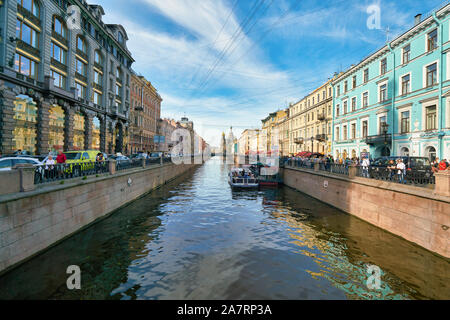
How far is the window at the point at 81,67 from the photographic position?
30.3m

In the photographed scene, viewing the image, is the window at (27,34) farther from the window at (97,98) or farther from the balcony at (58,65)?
the window at (97,98)

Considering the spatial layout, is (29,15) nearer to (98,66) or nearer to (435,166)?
(98,66)

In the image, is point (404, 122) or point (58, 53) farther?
point (58, 53)

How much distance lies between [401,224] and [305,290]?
6.85 m

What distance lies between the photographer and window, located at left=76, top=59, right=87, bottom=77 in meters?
30.3

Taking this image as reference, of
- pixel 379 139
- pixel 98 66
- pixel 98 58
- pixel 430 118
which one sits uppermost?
pixel 98 58

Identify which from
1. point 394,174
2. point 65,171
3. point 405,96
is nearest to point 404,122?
point 405,96

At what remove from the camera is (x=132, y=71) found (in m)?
48.4

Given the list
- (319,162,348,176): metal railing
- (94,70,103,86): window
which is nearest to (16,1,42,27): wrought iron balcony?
(94,70,103,86): window

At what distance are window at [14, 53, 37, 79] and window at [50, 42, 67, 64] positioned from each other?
10.1 feet

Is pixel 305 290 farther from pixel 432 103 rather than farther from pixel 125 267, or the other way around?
pixel 432 103

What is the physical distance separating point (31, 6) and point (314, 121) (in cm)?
4369

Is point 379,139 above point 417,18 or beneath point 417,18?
beneath

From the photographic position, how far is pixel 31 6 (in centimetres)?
2234
